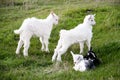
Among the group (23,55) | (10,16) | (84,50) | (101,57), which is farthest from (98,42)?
(10,16)

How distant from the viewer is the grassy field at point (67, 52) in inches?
419

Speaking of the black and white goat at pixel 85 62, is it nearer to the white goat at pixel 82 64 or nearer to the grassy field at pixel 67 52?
the white goat at pixel 82 64

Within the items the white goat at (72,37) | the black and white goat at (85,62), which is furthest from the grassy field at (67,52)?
the white goat at (72,37)

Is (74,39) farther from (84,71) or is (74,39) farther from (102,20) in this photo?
(102,20)

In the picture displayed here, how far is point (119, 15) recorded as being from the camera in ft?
57.8

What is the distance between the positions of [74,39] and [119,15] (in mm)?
5633

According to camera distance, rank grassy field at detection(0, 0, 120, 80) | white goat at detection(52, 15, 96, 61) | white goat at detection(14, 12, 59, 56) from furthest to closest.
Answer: white goat at detection(14, 12, 59, 56), white goat at detection(52, 15, 96, 61), grassy field at detection(0, 0, 120, 80)

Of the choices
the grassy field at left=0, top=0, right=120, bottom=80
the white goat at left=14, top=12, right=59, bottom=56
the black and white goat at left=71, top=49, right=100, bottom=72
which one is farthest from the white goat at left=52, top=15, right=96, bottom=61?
the white goat at left=14, top=12, right=59, bottom=56

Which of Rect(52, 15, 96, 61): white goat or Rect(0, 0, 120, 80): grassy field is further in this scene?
Rect(52, 15, 96, 61): white goat

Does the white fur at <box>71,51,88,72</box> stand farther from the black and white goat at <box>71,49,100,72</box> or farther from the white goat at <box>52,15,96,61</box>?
the white goat at <box>52,15,96,61</box>

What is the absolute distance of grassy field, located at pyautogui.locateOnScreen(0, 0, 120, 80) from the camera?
10648 millimetres

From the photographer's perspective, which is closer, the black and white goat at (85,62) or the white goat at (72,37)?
the black and white goat at (85,62)

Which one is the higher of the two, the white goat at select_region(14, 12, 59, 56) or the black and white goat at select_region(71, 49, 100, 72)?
the white goat at select_region(14, 12, 59, 56)

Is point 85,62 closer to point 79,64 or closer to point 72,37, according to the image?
point 79,64
